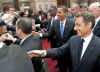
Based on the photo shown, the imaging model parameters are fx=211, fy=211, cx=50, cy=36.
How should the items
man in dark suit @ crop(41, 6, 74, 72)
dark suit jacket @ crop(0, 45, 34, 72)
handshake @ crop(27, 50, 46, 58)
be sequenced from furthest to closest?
man in dark suit @ crop(41, 6, 74, 72), handshake @ crop(27, 50, 46, 58), dark suit jacket @ crop(0, 45, 34, 72)

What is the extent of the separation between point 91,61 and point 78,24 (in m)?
0.44

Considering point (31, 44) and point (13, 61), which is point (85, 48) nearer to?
point (31, 44)

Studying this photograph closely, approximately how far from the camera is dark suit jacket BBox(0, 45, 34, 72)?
1.38m

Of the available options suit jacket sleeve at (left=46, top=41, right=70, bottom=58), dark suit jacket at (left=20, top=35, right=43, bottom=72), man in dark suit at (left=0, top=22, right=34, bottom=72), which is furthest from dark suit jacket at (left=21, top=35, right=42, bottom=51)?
man in dark suit at (left=0, top=22, right=34, bottom=72)

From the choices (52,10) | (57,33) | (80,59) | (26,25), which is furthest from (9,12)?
(80,59)

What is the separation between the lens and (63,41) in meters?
3.99

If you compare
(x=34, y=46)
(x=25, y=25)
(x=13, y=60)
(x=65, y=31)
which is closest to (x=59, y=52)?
(x=34, y=46)

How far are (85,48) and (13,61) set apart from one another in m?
1.09

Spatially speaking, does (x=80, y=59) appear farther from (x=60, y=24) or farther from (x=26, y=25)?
(x=60, y=24)

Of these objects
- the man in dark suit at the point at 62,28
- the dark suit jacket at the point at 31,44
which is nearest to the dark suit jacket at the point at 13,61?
the dark suit jacket at the point at 31,44

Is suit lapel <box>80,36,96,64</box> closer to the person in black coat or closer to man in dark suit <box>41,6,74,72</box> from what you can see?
the person in black coat

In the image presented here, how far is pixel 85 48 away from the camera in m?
2.30

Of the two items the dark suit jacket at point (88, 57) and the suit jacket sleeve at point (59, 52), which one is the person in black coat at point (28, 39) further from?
the dark suit jacket at point (88, 57)

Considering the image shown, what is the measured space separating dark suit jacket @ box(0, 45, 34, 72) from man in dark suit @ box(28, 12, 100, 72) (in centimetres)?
70
